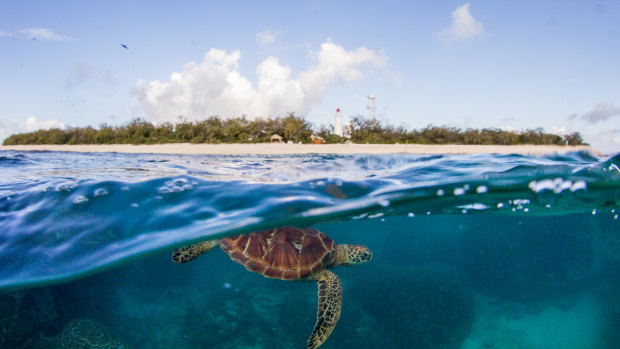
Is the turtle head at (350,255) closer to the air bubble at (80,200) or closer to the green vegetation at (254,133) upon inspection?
the air bubble at (80,200)

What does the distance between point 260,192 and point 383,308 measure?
5.83 meters

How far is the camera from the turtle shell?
21.2 feet

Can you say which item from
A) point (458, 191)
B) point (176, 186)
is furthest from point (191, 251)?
point (458, 191)

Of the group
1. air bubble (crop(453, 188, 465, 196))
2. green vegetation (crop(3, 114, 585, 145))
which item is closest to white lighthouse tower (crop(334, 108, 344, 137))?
green vegetation (crop(3, 114, 585, 145))

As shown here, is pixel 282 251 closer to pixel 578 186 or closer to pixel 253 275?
pixel 253 275

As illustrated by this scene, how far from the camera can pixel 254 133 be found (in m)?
31.6

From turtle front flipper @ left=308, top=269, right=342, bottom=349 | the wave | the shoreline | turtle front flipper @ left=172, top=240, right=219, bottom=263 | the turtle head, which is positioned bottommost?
turtle front flipper @ left=308, top=269, right=342, bottom=349

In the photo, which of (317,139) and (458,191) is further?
(317,139)

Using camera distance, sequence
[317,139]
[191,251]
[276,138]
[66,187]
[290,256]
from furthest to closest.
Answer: [317,139], [276,138], [191,251], [290,256], [66,187]

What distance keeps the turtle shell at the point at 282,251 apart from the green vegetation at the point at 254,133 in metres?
23.8

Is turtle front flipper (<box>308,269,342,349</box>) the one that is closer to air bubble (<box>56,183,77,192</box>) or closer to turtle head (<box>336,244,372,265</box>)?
turtle head (<box>336,244,372,265</box>)

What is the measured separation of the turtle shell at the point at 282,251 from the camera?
6.47 meters

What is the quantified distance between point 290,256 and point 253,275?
6465mm

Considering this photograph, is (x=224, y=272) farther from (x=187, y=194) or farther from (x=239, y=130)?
(x=239, y=130)
